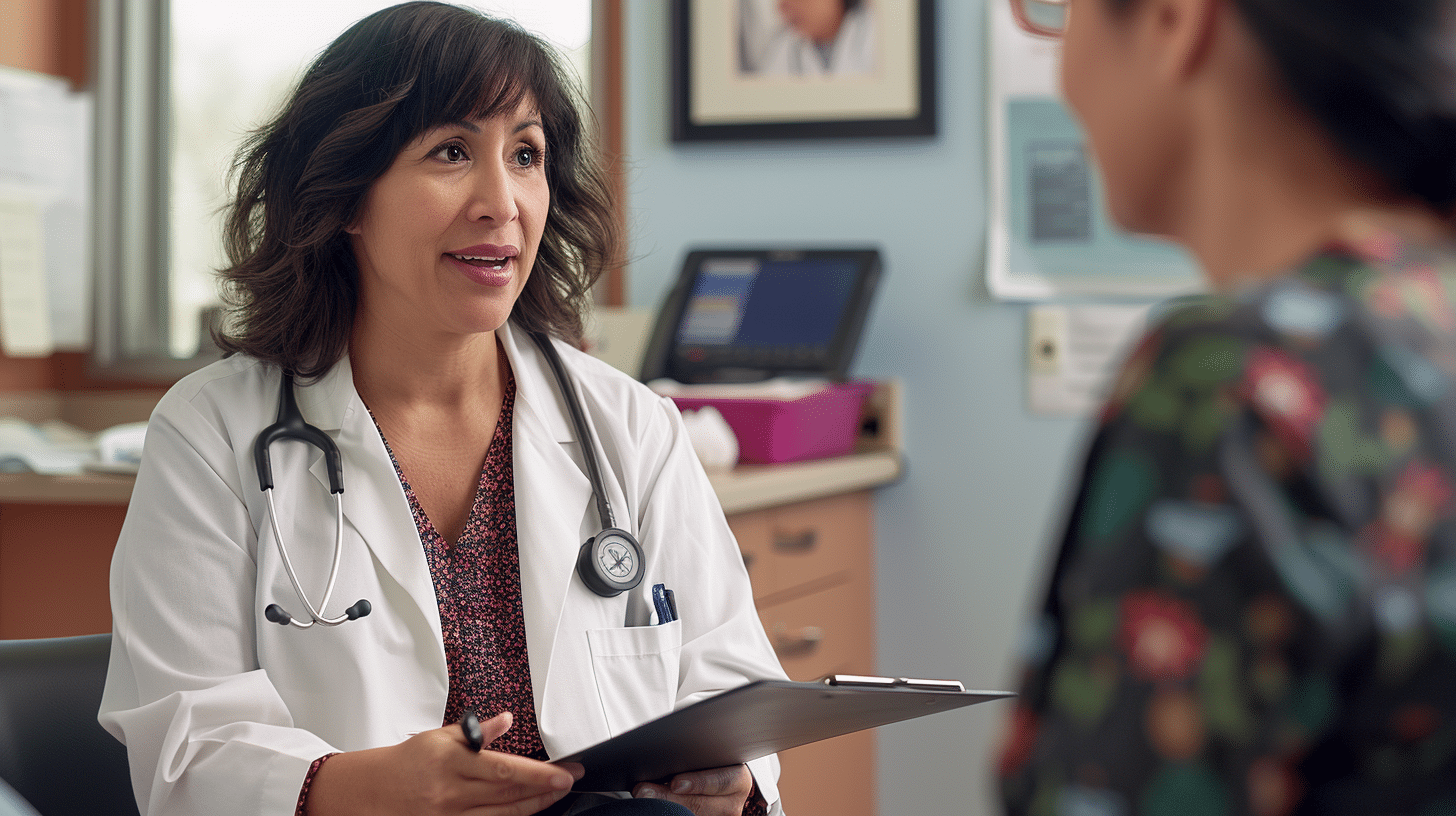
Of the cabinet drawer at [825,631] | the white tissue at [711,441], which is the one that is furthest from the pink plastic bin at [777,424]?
the cabinet drawer at [825,631]

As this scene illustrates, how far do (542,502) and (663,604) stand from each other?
0.50 feet

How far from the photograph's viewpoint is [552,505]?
4.02ft

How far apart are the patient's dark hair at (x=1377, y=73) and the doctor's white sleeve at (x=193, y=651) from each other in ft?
2.87

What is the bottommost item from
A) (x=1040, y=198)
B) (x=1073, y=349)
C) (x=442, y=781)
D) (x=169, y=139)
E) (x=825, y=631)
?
(x=825, y=631)

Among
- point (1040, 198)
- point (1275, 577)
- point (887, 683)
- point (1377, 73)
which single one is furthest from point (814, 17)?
point (1275, 577)

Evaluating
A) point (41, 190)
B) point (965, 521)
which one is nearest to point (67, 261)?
point (41, 190)

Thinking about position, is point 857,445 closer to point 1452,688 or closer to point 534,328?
point 534,328

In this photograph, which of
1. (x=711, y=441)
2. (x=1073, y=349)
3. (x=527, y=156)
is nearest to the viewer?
(x=527, y=156)

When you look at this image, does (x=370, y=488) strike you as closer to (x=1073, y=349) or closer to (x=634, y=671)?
(x=634, y=671)

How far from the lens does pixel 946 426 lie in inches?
93.9

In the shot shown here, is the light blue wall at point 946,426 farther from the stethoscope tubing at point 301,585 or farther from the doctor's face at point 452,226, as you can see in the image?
the stethoscope tubing at point 301,585

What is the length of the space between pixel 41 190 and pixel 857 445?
1.73 metres

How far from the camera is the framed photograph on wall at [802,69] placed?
2.38 meters

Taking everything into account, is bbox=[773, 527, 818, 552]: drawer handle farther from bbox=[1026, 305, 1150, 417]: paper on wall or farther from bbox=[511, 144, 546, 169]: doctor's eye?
bbox=[511, 144, 546, 169]: doctor's eye
